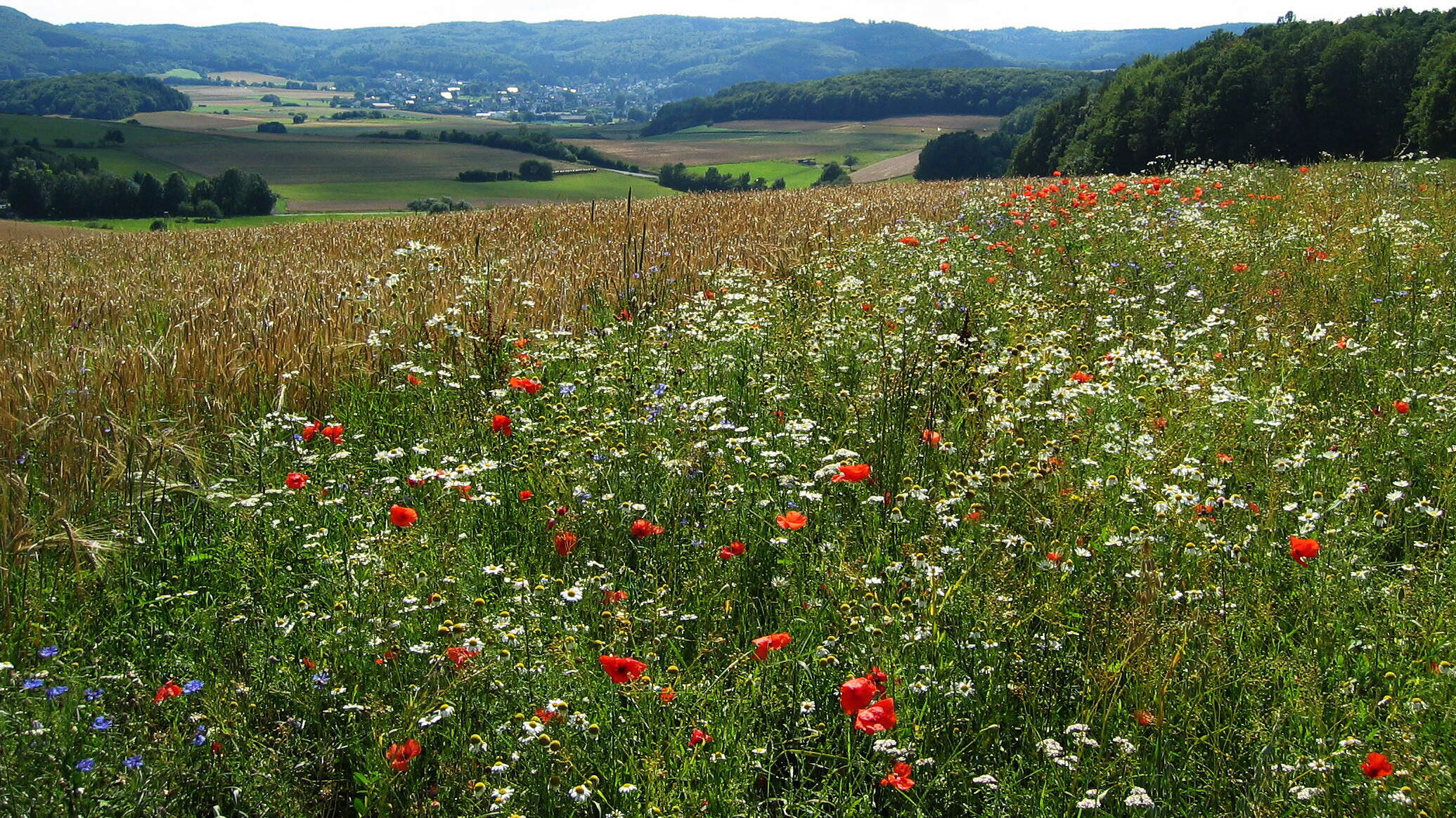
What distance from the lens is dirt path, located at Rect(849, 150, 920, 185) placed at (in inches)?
2857

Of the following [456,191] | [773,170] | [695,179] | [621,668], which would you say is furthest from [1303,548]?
[773,170]

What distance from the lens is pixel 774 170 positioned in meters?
84.2

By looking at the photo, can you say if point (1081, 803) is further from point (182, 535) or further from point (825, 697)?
point (182, 535)

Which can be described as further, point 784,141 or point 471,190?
point 784,141

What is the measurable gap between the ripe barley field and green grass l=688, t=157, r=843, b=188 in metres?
67.6

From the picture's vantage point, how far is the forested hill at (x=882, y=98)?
447ft

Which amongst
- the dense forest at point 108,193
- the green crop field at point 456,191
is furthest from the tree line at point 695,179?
the dense forest at point 108,193

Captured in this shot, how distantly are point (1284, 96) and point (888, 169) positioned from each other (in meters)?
38.3

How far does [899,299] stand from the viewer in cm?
643

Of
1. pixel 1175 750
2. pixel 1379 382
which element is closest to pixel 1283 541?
Result: pixel 1175 750

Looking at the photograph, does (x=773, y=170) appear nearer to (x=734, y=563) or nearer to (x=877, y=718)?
(x=734, y=563)

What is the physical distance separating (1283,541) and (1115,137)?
169ft

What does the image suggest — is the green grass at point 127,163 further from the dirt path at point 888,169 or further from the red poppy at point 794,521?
the red poppy at point 794,521

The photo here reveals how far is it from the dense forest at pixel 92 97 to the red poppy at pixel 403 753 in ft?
532
